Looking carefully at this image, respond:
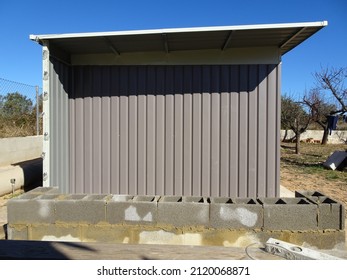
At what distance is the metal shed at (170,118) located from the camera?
6176 millimetres

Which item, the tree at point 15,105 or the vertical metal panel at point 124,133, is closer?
the vertical metal panel at point 124,133

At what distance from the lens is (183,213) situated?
434 cm

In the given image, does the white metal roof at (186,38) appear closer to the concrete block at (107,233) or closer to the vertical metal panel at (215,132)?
the vertical metal panel at (215,132)

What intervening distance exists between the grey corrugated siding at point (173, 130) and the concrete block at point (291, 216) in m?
1.99

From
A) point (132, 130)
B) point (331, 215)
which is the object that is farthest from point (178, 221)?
point (132, 130)

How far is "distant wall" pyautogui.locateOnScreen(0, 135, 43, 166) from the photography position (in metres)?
9.70

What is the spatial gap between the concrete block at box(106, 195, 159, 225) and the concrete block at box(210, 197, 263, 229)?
81 cm

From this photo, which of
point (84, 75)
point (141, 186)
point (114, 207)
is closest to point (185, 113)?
point (141, 186)

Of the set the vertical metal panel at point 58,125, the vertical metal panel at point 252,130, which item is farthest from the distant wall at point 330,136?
the vertical metal panel at point 58,125

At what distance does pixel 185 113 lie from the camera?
248 inches

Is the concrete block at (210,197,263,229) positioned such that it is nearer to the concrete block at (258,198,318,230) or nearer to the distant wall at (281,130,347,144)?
the concrete block at (258,198,318,230)

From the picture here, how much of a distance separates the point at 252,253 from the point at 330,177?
1124 centimetres

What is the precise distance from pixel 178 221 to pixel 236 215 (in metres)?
0.78

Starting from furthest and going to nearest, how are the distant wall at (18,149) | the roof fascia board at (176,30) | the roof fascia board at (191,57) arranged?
the distant wall at (18,149), the roof fascia board at (191,57), the roof fascia board at (176,30)
